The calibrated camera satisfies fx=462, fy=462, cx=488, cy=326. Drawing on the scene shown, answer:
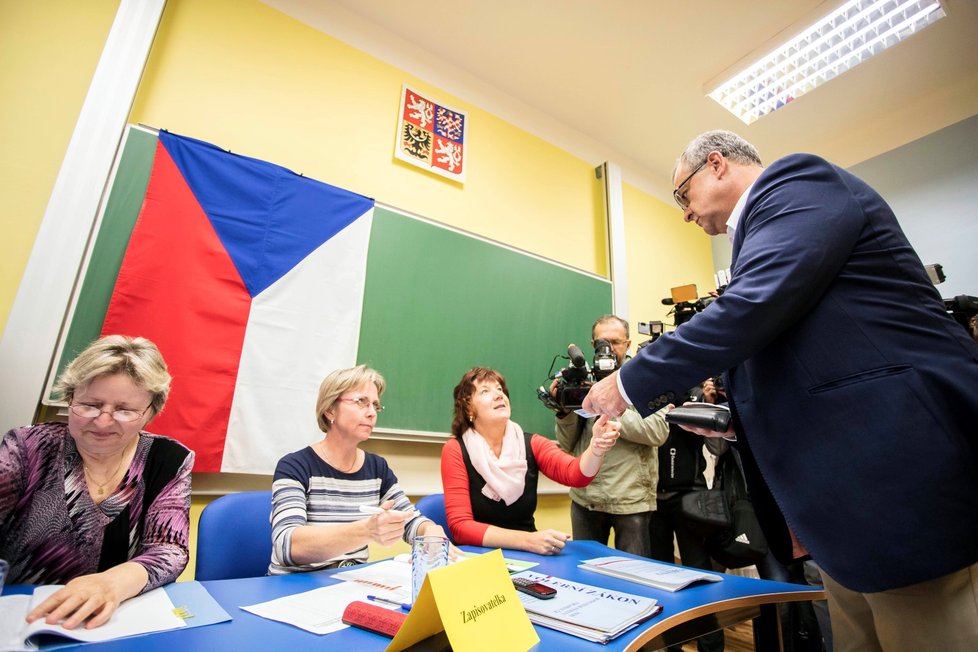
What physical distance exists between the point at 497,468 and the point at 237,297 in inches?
56.9

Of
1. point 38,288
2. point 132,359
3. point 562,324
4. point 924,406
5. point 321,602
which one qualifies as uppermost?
point 562,324

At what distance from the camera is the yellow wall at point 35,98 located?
1.86m

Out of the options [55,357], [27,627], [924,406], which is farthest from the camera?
[55,357]

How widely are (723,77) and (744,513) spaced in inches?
118

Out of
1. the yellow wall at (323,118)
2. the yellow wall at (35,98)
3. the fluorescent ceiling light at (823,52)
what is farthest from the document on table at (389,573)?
the fluorescent ceiling light at (823,52)

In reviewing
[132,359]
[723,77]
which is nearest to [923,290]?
[132,359]

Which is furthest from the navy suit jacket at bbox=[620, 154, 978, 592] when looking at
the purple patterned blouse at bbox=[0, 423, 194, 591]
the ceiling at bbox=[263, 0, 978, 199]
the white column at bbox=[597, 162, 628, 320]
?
the white column at bbox=[597, 162, 628, 320]

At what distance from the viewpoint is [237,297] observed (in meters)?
2.17

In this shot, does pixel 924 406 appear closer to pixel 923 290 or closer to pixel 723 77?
pixel 923 290

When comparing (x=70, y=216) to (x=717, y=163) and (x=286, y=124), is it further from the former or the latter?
(x=717, y=163)

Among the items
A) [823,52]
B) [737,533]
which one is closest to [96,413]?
[737,533]

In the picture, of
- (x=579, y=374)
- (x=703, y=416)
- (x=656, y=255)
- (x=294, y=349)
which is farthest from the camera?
(x=656, y=255)

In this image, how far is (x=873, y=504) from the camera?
800 mm

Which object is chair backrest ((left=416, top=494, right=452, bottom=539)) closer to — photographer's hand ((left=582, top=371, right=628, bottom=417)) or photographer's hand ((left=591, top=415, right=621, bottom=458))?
photographer's hand ((left=591, top=415, right=621, bottom=458))
